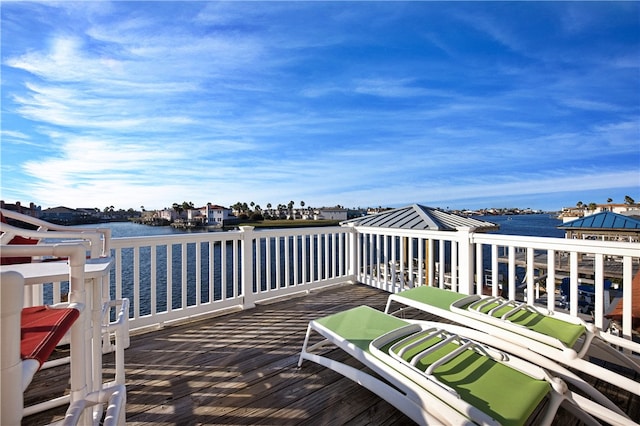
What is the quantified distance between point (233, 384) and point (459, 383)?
157 centimetres

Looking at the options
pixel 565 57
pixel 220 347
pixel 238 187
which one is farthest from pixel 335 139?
pixel 220 347

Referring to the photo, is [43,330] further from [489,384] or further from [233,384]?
[489,384]

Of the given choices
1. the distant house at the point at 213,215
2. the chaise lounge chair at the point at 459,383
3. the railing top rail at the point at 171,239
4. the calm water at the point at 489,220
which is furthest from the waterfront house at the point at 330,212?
the chaise lounge chair at the point at 459,383

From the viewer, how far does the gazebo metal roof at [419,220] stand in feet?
14.6

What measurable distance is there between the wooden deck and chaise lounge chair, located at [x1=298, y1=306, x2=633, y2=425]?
26cm

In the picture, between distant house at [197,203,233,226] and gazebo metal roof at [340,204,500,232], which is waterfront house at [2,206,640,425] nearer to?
gazebo metal roof at [340,204,500,232]

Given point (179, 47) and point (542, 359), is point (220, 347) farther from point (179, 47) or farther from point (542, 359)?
point (179, 47)

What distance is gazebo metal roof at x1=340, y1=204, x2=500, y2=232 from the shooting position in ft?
14.6

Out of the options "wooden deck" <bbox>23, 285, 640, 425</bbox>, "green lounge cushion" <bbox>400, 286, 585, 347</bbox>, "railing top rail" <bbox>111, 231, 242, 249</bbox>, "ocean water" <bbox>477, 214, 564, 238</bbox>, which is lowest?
"ocean water" <bbox>477, 214, 564, 238</bbox>

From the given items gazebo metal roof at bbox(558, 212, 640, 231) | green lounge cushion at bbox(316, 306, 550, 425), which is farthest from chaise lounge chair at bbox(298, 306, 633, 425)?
gazebo metal roof at bbox(558, 212, 640, 231)

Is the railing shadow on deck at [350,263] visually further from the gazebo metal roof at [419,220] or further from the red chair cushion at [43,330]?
the red chair cushion at [43,330]

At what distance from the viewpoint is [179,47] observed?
525 cm

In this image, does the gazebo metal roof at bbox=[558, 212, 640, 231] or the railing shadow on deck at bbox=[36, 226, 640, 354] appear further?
the gazebo metal roof at bbox=[558, 212, 640, 231]

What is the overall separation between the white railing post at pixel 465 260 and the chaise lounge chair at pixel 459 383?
4.80 ft
